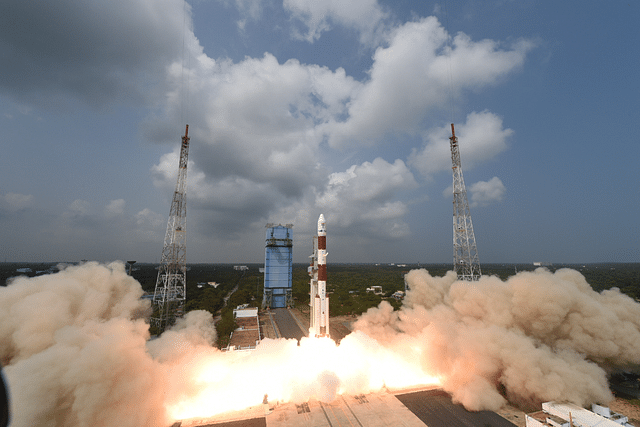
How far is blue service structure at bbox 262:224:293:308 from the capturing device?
58281 millimetres

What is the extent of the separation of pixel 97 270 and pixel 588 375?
124ft

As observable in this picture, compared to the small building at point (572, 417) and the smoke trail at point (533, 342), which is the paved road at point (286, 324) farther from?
the small building at point (572, 417)

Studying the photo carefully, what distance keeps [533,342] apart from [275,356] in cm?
2354

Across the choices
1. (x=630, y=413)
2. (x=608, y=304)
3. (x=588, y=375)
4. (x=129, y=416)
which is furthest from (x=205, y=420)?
(x=608, y=304)

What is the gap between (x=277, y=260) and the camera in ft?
192

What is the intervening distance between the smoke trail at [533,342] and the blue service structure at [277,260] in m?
32.2

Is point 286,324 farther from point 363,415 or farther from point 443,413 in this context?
point 443,413

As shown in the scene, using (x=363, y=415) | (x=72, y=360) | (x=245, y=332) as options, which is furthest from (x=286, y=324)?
(x=72, y=360)

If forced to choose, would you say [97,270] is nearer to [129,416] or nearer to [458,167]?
[129,416]

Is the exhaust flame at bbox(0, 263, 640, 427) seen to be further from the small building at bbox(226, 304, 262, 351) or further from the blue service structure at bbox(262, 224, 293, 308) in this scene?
the blue service structure at bbox(262, 224, 293, 308)

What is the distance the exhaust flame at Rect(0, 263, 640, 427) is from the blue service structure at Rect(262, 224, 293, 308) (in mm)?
26598

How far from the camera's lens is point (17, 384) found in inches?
460

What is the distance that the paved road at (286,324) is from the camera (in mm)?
41744

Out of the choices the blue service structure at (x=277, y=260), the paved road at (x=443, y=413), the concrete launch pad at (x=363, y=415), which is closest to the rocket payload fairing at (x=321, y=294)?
the concrete launch pad at (x=363, y=415)
